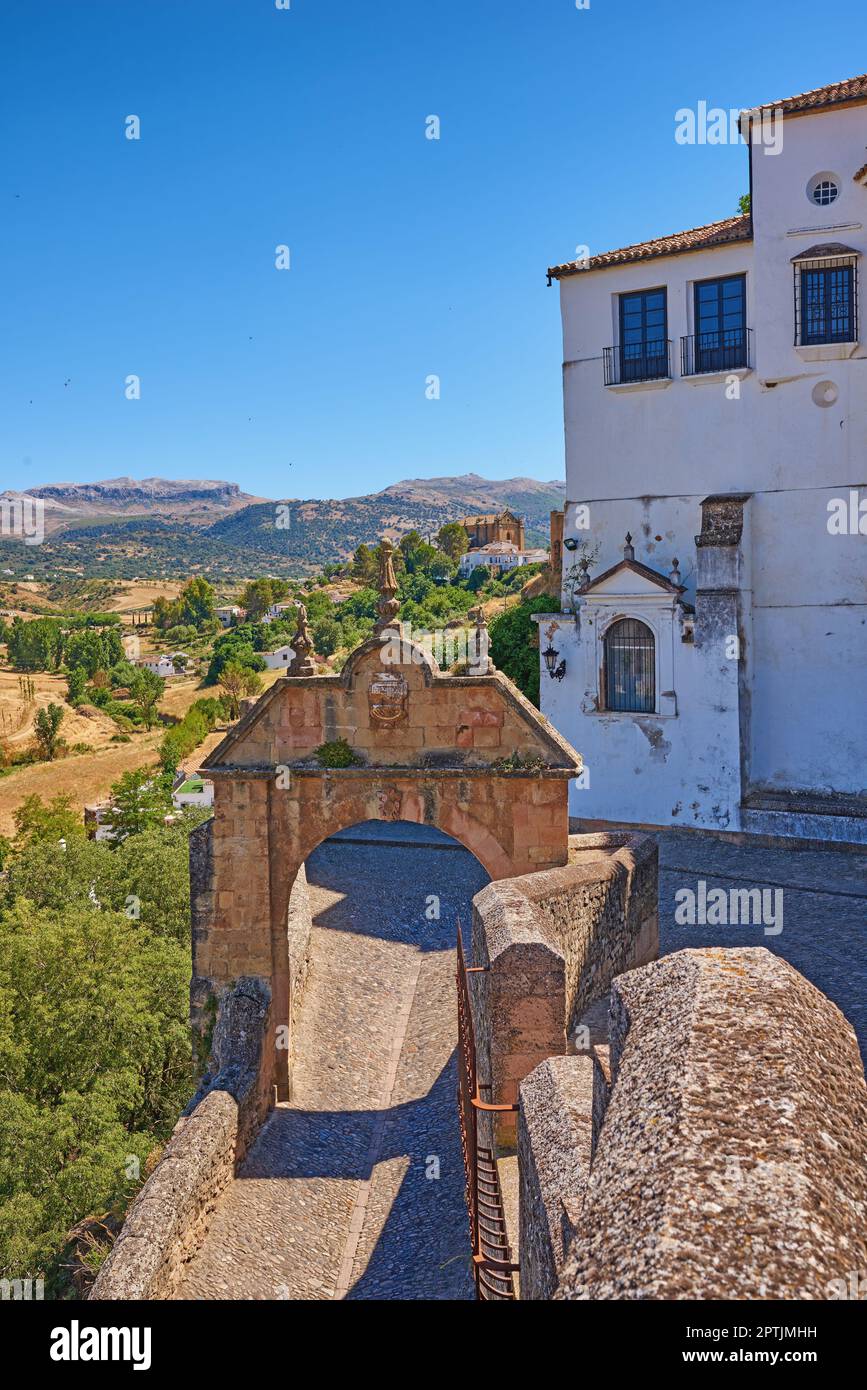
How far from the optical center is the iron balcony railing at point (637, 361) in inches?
795

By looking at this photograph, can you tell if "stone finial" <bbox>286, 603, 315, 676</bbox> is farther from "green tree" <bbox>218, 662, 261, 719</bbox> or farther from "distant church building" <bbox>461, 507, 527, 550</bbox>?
"distant church building" <bbox>461, 507, 527, 550</bbox>

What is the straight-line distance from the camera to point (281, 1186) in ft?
31.7

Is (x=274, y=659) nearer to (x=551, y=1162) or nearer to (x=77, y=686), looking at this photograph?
(x=77, y=686)

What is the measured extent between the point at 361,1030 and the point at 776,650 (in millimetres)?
10899

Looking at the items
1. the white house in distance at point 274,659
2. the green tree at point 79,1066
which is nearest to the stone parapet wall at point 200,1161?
the green tree at point 79,1066

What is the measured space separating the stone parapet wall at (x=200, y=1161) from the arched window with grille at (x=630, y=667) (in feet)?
36.2

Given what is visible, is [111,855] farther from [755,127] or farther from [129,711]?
[129,711]

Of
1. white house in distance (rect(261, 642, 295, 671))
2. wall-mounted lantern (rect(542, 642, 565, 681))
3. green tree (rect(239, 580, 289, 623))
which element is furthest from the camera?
green tree (rect(239, 580, 289, 623))

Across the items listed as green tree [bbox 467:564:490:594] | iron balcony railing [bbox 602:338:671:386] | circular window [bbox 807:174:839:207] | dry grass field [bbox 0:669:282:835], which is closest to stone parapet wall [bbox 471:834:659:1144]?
iron balcony railing [bbox 602:338:671:386]

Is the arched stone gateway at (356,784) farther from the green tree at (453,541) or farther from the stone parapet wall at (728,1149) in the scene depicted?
the green tree at (453,541)

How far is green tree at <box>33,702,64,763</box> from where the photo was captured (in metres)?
73.4

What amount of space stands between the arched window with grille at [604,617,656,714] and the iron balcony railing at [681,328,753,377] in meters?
4.81
